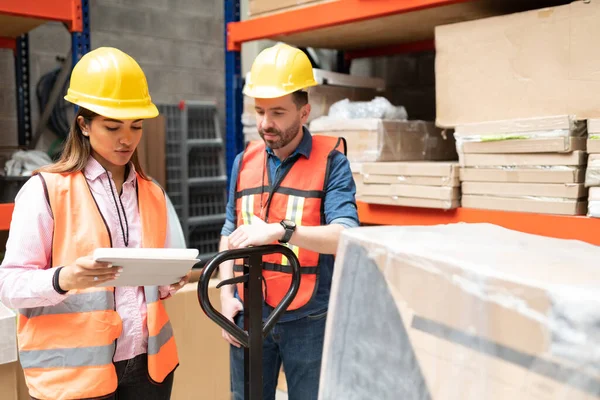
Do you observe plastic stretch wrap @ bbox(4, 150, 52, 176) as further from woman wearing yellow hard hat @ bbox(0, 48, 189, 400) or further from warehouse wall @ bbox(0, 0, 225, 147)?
warehouse wall @ bbox(0, 0, 225, 147)

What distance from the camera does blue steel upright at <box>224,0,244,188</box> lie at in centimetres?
A: 314

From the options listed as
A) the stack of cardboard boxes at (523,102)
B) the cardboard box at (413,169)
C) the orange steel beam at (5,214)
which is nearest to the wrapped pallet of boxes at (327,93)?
the cardboard box at (413,169)

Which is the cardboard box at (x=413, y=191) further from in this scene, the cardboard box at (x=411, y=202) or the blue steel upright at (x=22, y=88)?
the blue steel upright at (x=22, y=88)

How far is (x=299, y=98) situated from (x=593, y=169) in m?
1.08

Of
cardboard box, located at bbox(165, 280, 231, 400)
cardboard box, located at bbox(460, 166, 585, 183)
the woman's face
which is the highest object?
the woman's face

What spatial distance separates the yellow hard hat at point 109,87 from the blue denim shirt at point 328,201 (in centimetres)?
46

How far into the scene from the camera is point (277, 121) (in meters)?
1.80

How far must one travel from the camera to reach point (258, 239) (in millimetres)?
1529

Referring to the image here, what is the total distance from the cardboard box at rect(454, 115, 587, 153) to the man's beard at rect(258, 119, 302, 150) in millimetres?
874

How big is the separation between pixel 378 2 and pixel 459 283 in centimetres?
193

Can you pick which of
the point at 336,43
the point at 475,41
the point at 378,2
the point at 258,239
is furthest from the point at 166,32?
the point at 258,239

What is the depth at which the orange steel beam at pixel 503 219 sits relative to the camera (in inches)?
80.0

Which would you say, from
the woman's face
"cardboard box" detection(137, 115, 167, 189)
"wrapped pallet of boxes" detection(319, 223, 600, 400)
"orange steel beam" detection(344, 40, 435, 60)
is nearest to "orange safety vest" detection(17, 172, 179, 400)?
the woman's face

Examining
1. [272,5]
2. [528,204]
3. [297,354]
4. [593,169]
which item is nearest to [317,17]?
[272,5]
